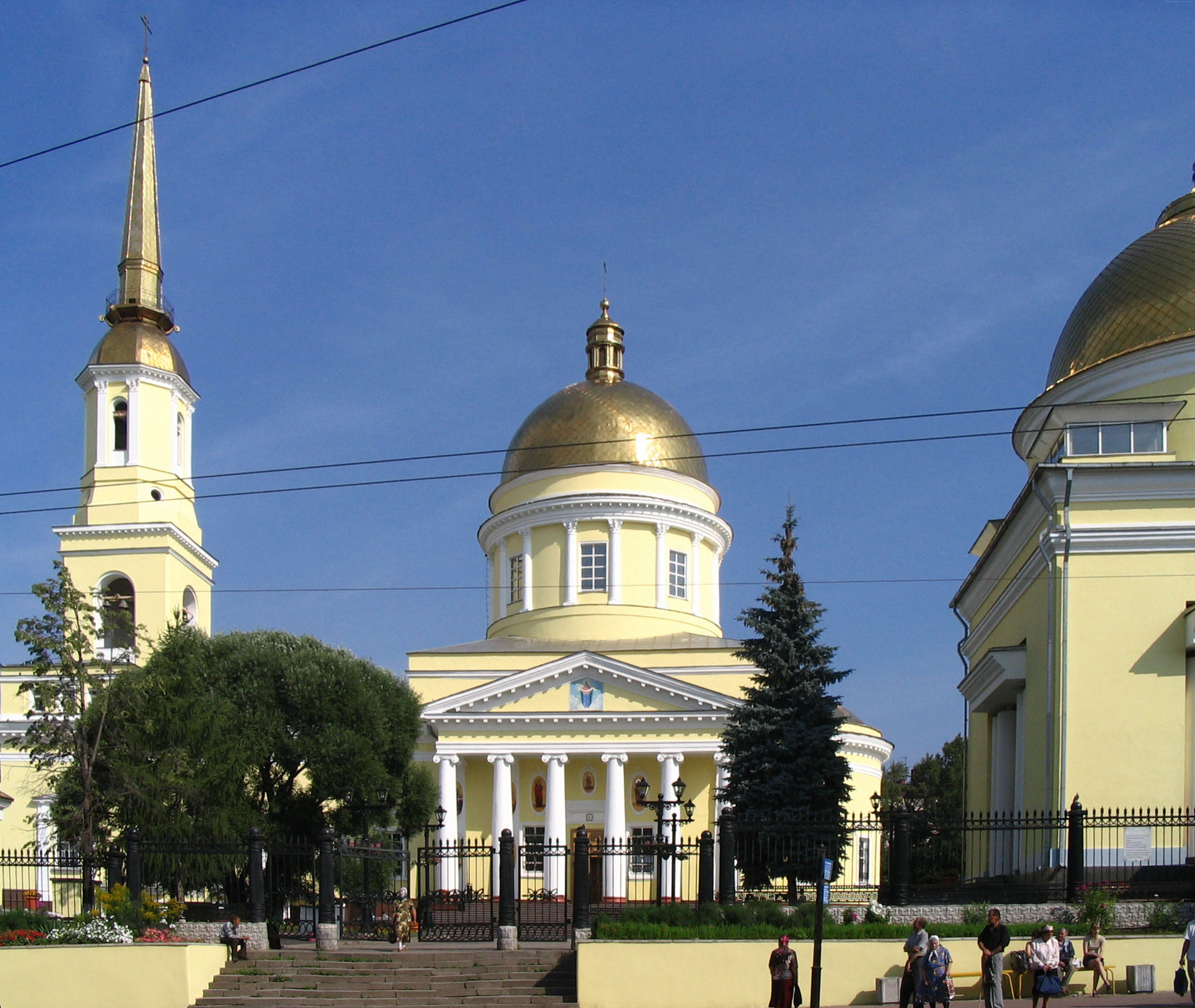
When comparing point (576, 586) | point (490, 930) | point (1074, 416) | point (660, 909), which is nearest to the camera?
point (660, 909)

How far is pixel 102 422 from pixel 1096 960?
111 feet

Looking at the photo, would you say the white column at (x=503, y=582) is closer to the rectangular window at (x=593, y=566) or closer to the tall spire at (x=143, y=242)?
the rectangular window at (x=593, y=566)

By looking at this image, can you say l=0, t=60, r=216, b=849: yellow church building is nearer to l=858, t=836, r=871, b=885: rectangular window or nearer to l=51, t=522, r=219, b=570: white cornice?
l=51, t=522, r=219, b=570: white cornice

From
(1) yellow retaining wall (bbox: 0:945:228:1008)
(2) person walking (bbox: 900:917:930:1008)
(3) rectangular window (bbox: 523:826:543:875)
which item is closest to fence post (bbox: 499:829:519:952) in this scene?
(1) yellow retaining wall (bbox: 0:945:228:1008)

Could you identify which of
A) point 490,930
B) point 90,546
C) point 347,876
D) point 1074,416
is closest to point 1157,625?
point 1074,416

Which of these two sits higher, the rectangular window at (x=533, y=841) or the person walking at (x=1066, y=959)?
the person walking at (x=1066, y=959)

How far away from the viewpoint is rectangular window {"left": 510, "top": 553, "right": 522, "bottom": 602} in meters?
52.2

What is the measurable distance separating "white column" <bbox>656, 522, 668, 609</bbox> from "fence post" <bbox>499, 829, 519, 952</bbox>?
27499 mm

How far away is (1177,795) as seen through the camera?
24344 mm

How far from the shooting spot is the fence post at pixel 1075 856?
2095cm

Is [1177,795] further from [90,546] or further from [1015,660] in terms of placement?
[90,546]

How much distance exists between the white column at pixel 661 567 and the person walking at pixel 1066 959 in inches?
1252

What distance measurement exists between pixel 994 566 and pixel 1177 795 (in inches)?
330

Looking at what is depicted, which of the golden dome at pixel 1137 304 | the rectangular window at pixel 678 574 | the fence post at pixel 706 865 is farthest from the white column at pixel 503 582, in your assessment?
the fence post at pixel 706 865
